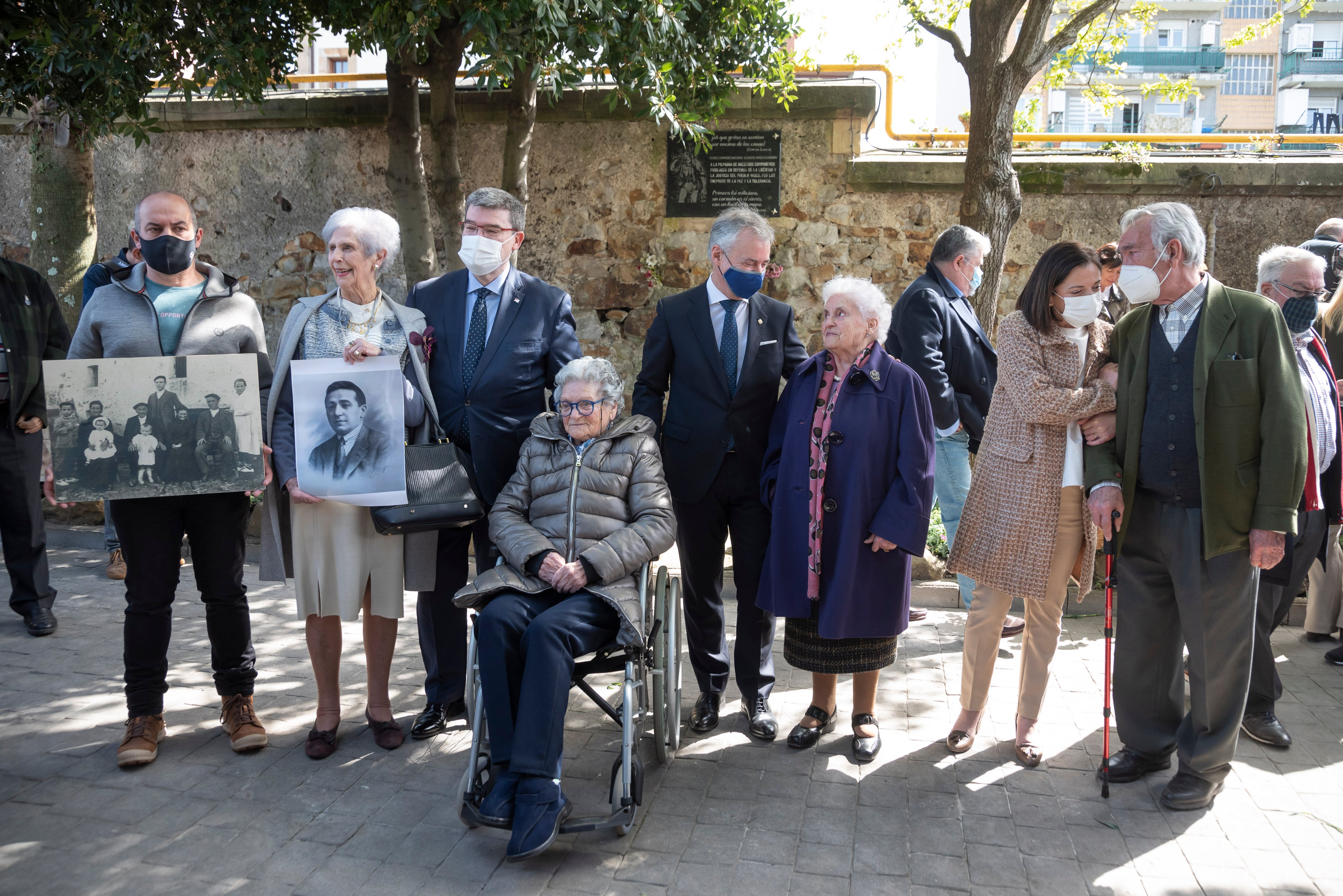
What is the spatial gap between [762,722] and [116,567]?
14.7 ft

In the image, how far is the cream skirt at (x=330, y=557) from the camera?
12.3 ft

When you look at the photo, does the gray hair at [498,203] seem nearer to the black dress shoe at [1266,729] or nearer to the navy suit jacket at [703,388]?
the navy suit jacket at [703,388]

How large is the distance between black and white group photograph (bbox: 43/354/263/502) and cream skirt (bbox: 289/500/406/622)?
29cm

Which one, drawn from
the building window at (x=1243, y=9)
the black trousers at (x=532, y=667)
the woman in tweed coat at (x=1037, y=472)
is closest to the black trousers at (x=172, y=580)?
the black trousers at (x=532, y=667)

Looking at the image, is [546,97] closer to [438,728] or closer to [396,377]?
[396,377]

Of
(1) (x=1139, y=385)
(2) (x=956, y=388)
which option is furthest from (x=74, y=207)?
(1) (x=1139, y=385)

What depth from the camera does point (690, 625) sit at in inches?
161

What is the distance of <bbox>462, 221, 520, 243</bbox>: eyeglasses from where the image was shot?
12.4 feet

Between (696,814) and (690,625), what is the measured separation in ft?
3.01

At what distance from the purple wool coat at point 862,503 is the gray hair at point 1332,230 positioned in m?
3.73

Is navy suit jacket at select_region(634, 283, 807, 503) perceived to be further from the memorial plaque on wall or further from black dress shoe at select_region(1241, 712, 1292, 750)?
the memorial plaque on wall

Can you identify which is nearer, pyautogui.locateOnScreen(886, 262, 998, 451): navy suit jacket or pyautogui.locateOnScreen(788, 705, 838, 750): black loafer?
pyautogui.locateOnScreen(788, 705, 838, 750): black loafer

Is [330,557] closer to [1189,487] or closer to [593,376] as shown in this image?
[593,376]

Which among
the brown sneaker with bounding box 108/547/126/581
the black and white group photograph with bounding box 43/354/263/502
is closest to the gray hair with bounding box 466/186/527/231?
the black and white group photograph with bounding box 43/354/263/502
